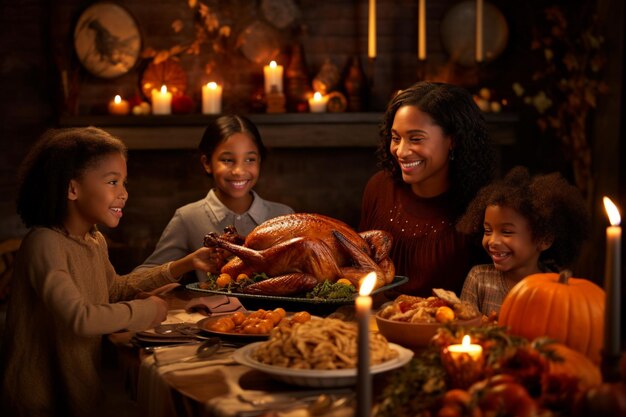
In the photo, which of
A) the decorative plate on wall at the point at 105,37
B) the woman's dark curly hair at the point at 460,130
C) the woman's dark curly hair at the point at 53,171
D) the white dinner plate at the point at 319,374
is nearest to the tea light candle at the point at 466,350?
the white dinner plate at the point at 319,374

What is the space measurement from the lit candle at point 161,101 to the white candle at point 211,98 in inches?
7.8

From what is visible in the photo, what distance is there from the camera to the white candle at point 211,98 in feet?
15.0

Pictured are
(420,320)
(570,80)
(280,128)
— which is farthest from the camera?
(280,128)

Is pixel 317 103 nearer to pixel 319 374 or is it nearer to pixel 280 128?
pixel 280 128

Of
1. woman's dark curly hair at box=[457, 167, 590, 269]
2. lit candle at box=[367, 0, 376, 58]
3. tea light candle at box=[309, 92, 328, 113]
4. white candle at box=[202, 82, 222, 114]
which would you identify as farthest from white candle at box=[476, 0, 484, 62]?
woman's dark curly hair at box=[457, 167, 590, 269]

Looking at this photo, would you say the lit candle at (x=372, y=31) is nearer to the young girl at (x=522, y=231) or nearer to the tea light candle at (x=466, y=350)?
the young girl at (x=522, y=231)

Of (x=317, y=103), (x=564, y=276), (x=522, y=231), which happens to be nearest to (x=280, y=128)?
(x=317, y=103)

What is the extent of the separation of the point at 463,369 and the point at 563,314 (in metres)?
0.35

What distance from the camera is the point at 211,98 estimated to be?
4.62 metres

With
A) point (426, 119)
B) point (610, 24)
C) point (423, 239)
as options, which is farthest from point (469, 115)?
point (610, 24)

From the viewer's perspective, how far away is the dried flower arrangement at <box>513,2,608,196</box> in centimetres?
452

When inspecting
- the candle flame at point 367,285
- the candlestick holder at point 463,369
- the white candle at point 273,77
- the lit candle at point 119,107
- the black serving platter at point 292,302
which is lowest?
the black serving platter at point 292,302

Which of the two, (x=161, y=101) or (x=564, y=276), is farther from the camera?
(x=161, y=101)

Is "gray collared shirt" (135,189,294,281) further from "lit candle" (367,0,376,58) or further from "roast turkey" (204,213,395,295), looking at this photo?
"lit candle" (367,0,376,58)
